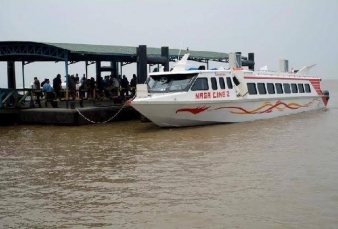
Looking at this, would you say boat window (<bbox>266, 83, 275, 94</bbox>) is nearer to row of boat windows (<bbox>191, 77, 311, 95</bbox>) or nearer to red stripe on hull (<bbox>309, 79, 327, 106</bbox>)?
row of boat windows (<bbox>191, 77, 311, 95</bbox>)

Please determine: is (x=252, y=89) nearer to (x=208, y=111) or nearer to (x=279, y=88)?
(x=279, y=88)

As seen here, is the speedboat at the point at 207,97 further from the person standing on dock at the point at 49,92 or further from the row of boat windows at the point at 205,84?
the person standing on dock at the point at 49,92

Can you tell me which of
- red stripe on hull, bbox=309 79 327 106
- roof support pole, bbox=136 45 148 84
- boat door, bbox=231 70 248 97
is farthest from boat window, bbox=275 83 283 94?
roof support pole, bbox=136 45 148 84

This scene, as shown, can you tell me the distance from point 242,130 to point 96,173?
7.65m

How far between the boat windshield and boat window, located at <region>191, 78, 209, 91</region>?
20 centimetres

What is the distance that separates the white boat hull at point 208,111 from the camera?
16109mm

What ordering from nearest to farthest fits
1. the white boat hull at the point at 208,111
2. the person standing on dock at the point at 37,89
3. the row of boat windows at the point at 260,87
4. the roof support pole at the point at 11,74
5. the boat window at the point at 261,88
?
the white boat hull at the point at 208,111 → the row of boat windows at the point at 260,87 → the boat window at the point at 261,88 → the person standing on dock at the point at 37,89 → the roof support pole at the point at 11,74

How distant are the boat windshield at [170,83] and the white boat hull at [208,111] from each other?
80cm

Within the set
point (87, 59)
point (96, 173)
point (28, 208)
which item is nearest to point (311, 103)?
point (87, 59)

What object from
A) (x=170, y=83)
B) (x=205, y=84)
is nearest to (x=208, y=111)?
(x=205, y=84)

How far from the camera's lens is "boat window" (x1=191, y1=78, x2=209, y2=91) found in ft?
54.9

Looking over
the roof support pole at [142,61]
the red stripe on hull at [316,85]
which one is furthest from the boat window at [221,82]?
the red stripe on hull at [316,85]

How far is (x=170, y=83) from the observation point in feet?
55.6

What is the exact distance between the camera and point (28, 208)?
7.01m
